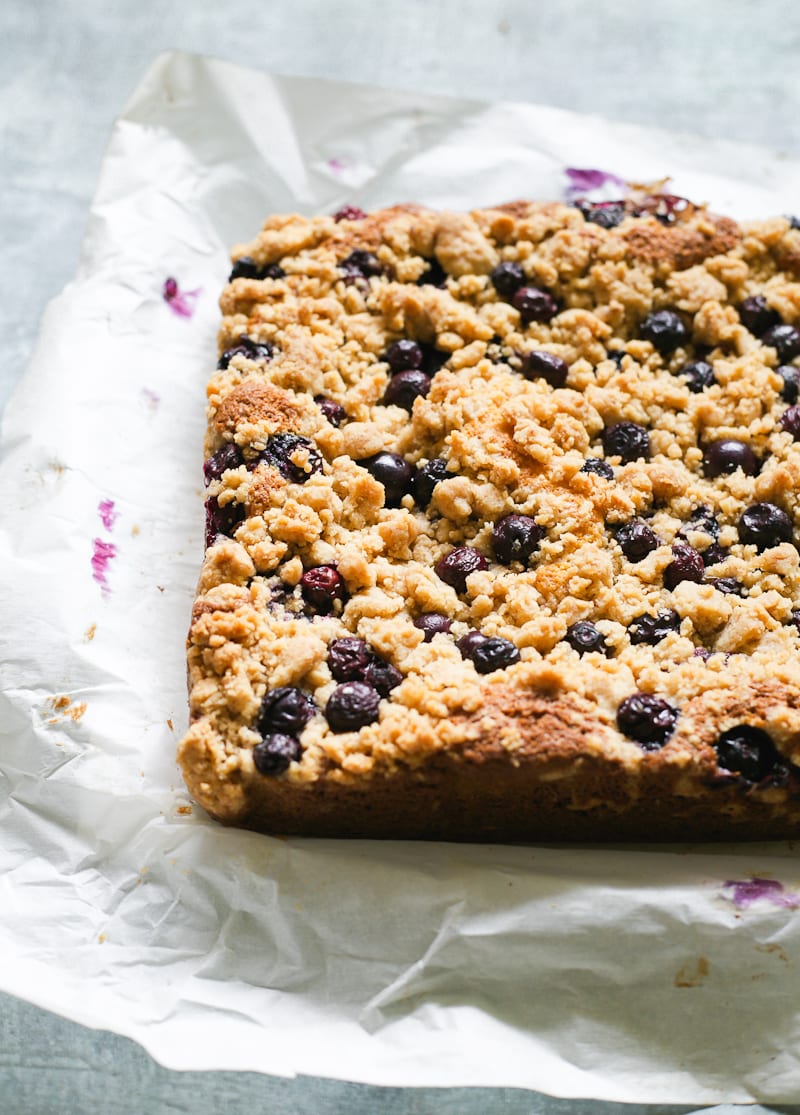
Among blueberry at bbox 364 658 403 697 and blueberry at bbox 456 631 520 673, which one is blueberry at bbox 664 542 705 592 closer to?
blueberry at bbox 456 631 520 673

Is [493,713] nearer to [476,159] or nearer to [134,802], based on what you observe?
[134,802]

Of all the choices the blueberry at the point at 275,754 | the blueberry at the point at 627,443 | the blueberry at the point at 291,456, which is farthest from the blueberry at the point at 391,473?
the blueberry at the point at 275,754

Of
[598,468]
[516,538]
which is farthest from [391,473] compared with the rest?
[598,468]

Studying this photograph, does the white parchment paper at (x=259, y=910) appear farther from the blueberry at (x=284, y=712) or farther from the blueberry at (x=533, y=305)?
the blueberry at (x=533, y=305)

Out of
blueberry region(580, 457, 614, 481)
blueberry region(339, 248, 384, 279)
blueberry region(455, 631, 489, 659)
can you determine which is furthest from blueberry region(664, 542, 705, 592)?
blueberry region(339, 248, 384, 279)

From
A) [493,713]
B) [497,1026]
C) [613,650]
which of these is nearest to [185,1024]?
[497,1026]

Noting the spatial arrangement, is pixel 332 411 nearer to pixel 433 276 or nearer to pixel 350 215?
pixel 433 276
